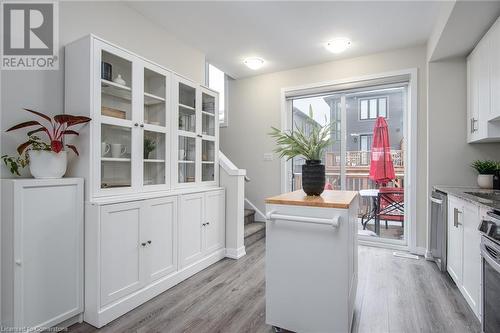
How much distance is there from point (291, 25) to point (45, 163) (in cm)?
265

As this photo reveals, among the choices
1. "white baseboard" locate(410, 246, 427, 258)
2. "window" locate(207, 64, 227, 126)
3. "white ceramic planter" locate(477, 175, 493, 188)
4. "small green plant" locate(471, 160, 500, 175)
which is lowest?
"white baseboard" locate(410, 246, 427, 258)

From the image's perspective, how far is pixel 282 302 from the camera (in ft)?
5.61

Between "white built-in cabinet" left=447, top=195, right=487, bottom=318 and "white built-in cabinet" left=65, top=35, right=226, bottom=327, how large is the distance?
2.32m

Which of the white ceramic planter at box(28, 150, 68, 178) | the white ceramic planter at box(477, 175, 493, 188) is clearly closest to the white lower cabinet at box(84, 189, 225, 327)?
the white ceramic planter at box(28, 150, 68, 178)

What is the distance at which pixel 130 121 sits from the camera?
2.16 meters

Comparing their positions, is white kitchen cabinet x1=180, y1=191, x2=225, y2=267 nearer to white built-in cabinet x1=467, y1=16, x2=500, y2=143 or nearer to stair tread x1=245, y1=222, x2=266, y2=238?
stair tread x1=245, y1=222, x2=266, y2=238

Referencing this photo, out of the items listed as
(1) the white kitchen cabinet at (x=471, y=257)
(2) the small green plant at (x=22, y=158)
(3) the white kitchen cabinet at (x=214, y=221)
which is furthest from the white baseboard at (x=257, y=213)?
(2) the small green plant at (x=22, y=158)

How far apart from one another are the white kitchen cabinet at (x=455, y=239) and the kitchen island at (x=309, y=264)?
4.05 feet

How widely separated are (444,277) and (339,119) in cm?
236

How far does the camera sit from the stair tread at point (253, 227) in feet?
12.2

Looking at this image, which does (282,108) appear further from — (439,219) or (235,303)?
(235,303)

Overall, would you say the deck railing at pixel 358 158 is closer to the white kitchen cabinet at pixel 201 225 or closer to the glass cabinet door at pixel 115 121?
the white kitchen cabinet at pixel 201 225

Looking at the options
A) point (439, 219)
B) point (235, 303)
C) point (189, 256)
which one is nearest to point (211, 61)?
point (189, 256)

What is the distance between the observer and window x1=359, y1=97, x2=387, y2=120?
3760mm
